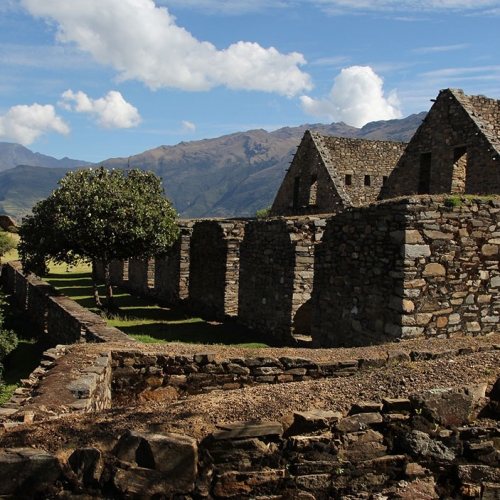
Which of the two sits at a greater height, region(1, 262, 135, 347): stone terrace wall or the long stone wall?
the long stone wall

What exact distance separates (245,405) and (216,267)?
1455 cm

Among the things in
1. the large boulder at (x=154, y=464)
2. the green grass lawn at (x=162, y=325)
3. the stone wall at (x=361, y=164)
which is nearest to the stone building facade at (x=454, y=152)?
the stone wall at (x=361, y=164)

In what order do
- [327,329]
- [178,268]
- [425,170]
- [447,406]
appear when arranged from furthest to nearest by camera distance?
[178,268] < [425,170] < [327,329] < [447,406]

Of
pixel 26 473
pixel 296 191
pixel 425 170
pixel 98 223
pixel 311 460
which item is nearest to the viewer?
pixel 26 473

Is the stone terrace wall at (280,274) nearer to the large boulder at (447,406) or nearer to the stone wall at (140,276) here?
the large boulder at (447,406)

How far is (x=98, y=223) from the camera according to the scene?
19.2m

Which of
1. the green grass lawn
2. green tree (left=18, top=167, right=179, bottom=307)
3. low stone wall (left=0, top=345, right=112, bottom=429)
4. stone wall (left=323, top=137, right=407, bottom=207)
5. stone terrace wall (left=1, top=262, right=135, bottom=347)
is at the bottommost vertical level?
the green grass lawn

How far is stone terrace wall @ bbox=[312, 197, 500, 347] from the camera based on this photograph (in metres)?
9.98

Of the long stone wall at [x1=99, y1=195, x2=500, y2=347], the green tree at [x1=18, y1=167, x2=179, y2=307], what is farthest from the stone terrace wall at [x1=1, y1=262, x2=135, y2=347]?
the long stone wall at [x1=99, y1=195, x2=500, y2=347]

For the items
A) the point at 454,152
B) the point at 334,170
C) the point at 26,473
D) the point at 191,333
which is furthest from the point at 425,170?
the point at 26,473

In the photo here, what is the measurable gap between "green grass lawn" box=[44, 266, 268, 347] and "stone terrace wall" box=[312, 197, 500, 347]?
4505 millimetres

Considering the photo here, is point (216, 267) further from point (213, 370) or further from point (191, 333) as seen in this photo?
point (213, 370)

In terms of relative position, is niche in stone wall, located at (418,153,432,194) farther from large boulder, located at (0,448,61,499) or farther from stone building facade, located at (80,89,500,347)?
large boulder, located at (0,448,61,499)

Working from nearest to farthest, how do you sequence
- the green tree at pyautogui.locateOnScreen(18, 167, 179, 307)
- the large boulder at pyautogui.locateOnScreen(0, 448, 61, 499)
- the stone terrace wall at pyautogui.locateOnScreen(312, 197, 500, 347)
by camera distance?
the large boulder at pyautogui.locateOnScreen(0, 448, 61, 499) < the stone terrace wall at pyautogui.locateOnScreen(312, 197, 500, 347) < the green tree at pyautogui.locateOnScreen(18, 167, 179, 307)
